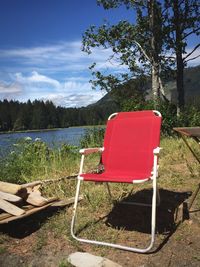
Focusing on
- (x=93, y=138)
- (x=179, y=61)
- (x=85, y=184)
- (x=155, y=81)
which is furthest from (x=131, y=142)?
(x=179, y=61)

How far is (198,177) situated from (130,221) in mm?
2001

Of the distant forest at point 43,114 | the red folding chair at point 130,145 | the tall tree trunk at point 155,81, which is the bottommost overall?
the distant forest at point 43,114

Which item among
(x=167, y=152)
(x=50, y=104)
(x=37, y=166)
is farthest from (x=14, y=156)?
(x=50, y=104)

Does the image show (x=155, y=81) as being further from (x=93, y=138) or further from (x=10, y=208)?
(x=10, y=208)

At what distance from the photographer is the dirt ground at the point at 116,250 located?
347 centimetres

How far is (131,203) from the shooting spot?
478 centimetres

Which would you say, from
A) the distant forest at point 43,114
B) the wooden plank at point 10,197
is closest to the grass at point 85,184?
the wooden plank at point 10,197

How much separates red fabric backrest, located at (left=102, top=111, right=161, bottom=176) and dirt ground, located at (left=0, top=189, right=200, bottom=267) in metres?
0.64

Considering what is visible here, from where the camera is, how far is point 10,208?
4.26 m

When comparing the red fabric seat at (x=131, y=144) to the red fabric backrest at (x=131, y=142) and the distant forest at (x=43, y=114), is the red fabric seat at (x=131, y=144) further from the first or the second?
the distant forest at (x=43, y=114)

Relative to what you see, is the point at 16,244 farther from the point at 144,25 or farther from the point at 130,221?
the point at 144,25

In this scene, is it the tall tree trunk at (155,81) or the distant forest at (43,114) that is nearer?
the tall tree trunk at (155,81)

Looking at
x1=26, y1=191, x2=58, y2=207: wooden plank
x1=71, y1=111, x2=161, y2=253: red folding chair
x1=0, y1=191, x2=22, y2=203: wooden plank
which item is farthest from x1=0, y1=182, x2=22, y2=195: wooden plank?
x1=71, y1=111, x2=161, y2=253: red folding chair

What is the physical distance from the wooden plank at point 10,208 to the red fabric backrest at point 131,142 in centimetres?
118
